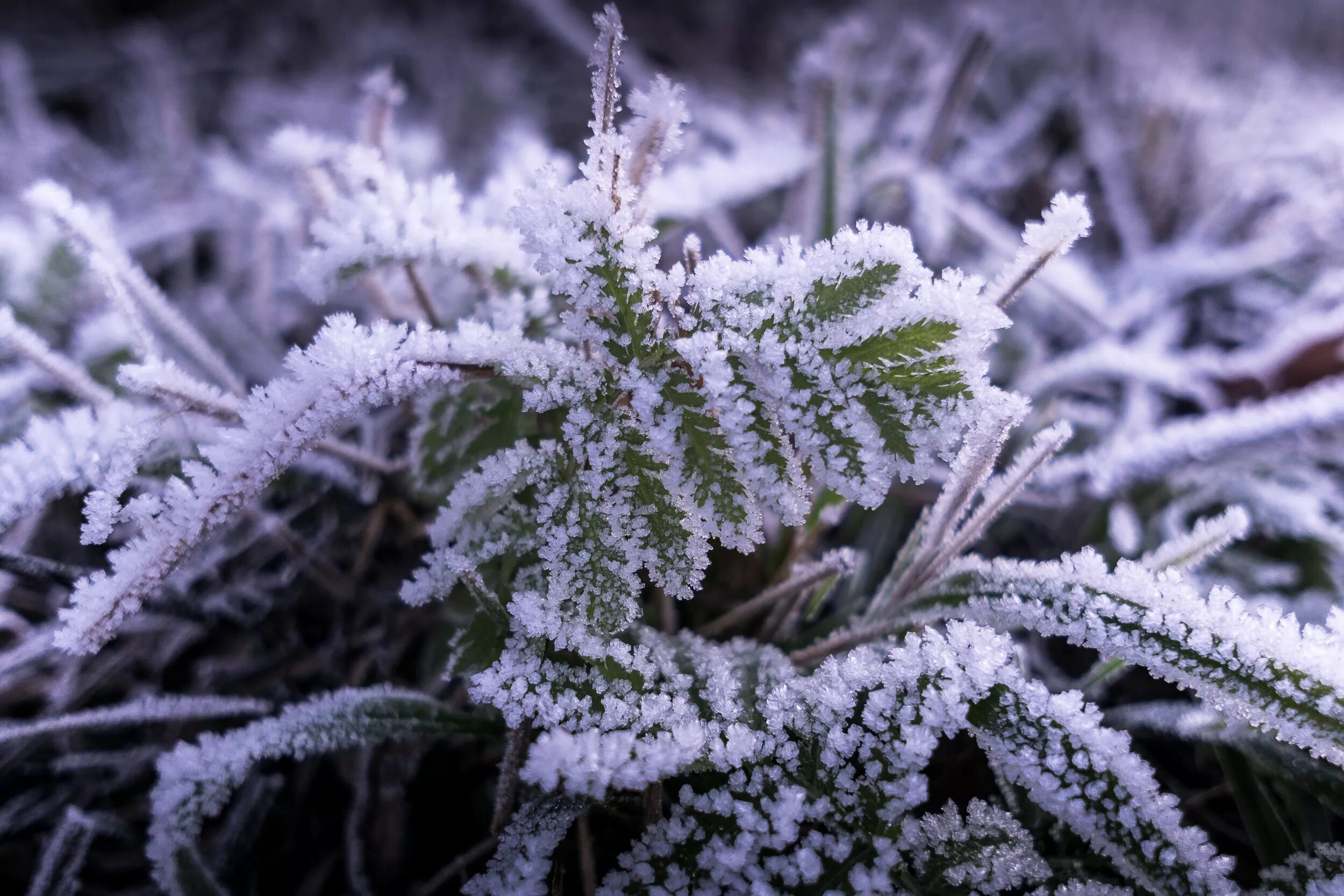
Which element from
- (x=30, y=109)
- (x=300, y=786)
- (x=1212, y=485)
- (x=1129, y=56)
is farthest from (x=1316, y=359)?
(x=30, y=109)

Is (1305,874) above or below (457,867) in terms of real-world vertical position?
below

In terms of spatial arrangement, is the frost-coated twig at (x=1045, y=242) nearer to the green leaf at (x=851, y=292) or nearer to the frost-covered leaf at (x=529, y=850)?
the green leaf at (x=851, y=292)

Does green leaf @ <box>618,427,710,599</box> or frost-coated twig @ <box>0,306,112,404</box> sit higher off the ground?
frost-coated twig @ <box>0,306,112,404</box>

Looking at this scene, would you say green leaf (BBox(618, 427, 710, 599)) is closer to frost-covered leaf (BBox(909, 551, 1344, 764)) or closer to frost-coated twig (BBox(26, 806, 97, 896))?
frost-covered leaf (BBox(909, 551, 1344, 764))

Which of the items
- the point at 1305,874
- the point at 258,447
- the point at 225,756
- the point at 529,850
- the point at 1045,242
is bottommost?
the point at 1305,874

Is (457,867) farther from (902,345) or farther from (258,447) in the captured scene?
(902,345)

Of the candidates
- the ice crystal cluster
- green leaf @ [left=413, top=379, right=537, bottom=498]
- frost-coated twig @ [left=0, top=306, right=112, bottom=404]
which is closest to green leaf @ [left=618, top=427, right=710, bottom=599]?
the ice crystal cluster

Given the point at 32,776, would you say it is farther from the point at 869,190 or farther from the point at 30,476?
the point at 869,190

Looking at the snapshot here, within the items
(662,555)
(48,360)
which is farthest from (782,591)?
(48,360)

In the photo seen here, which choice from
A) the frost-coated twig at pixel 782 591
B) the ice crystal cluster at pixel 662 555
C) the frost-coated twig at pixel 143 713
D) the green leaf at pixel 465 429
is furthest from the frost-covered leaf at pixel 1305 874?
the frost-coated twig at pixel 143 713

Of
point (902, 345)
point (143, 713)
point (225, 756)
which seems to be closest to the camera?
point (902, 345)

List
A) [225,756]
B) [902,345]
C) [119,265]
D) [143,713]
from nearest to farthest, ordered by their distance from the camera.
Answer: [902,345] → [225,756] → [143,713] → [119,265]
